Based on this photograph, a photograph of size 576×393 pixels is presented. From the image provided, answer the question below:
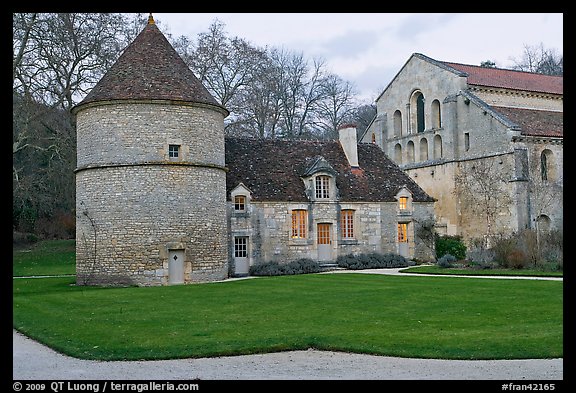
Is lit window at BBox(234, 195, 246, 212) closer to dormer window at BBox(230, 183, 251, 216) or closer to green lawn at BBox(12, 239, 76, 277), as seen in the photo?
dormer window at BBox(230, 183, 251, 216)

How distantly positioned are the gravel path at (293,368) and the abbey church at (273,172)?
1432 cm

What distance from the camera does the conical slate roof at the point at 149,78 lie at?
24766 mm

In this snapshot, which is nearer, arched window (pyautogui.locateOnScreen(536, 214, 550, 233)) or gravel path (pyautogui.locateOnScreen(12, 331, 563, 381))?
gravel path (pyautogui.locateOnScreen(12, 331, 563, 381))

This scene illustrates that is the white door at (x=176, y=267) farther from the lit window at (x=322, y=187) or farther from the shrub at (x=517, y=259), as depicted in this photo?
the shrub at (x=517, y=259)

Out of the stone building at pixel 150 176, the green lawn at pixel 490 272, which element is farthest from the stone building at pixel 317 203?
the green lawn at pixel 490 272

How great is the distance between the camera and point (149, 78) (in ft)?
82.5

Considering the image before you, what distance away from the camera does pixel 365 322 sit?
1338 centimetres

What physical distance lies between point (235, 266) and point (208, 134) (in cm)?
→ 625

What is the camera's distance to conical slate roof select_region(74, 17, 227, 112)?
24.8m

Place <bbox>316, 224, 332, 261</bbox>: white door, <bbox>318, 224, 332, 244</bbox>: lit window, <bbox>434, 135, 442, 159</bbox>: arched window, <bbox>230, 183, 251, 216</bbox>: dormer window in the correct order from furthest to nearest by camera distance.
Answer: <bbox>434, 135, 442, 159</bbox>: arched window → <bbox>318, 224, 332, 244</bbox>: lit window → <bbox>316, 224, 332, 261</bbox>: white door → <bbox>230, 183, 251, 216</bbox>: dormer window

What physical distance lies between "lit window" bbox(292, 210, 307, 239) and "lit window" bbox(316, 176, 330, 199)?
3.85 ft

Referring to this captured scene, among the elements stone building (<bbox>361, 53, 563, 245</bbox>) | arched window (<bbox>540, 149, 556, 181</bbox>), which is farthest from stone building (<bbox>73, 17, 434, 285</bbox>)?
arched window (<bbox>540, 149, 556, 181</bbox>)

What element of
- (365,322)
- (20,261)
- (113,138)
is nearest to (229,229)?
(113,138)

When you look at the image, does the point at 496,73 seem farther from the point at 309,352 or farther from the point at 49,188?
the point at 309,352
